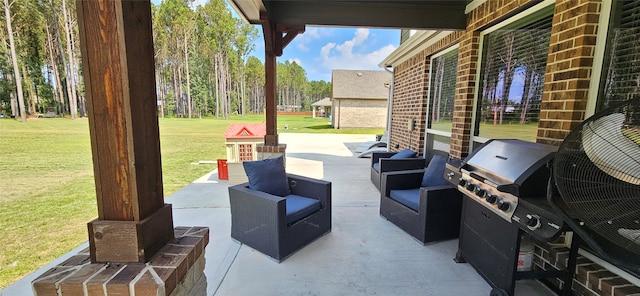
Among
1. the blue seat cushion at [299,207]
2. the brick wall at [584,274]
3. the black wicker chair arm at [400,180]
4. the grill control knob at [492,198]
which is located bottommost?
the brick wall at [584,274]

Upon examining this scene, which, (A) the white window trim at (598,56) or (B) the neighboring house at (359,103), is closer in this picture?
(A) the white window trim at (598,56)

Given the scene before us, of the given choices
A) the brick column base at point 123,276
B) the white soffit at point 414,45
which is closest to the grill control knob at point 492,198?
the brick column base at point 123,276

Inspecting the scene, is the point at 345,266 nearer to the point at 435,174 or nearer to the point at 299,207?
the point at 299,207

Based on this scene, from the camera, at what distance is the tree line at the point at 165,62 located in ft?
36.4

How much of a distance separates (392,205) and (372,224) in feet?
1.17

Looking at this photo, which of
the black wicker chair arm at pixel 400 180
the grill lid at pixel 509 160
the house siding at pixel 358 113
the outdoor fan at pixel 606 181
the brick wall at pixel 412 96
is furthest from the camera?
the house siding at pixel 358 113

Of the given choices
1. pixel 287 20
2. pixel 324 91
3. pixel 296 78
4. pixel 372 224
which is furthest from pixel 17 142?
pixel 324 91

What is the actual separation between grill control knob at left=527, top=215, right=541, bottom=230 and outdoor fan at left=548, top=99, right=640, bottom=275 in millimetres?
129

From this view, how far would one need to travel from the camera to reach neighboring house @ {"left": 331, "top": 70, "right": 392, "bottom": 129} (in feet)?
70.0

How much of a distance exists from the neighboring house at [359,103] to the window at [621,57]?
19677 millimetres

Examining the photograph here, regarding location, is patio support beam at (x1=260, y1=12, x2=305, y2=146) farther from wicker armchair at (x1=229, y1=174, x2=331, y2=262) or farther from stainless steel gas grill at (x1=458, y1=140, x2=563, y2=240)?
stainless steel gas grill at (x1=458, y1=140, x2=563, y2=240)

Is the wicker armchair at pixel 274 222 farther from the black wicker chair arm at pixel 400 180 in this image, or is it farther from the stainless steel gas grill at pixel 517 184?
the stainless steel gas grill at pixel 517 184

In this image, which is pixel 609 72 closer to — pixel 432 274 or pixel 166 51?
pixel 432 274

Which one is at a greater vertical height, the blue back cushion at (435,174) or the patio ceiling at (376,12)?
the patio ceiling at (376,12)
